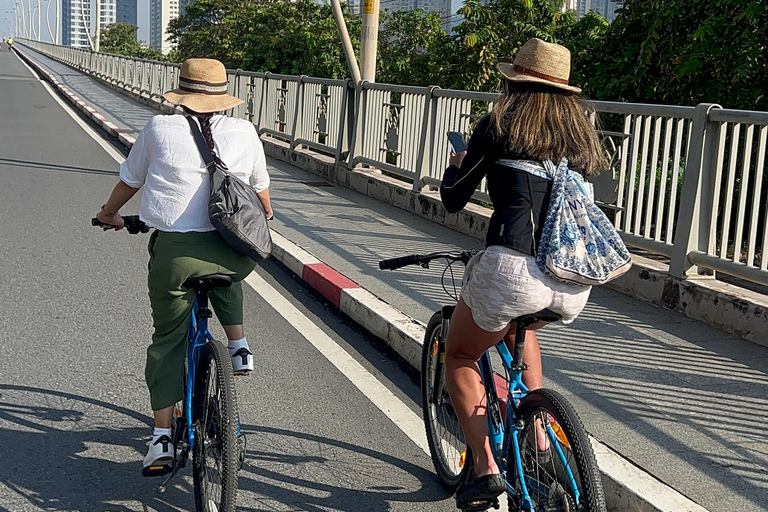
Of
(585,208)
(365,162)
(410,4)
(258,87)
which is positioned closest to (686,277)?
(585,208)

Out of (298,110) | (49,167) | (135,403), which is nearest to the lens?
(135,403)

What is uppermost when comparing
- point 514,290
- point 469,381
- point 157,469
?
point 514,290

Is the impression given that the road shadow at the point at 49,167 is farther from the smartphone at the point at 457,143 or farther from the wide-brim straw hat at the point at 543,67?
the wide-brim straw hat at the point at 543,67

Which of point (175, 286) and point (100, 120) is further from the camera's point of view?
point (100, 120)

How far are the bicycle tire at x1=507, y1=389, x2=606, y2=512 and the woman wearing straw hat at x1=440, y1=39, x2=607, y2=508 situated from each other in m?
0.06

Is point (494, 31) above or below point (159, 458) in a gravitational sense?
above

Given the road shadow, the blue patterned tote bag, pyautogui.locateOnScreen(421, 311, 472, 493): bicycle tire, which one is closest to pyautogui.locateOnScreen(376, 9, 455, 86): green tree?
the road shadow

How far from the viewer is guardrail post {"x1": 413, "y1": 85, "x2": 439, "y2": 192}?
10828 mm

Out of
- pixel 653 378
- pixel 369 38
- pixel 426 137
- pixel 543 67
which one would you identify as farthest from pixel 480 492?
pixel 369 38

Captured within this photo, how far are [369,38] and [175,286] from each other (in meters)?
11.0

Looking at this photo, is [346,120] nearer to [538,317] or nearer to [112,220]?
[112,220]

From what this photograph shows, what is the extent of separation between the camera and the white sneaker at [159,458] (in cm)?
386

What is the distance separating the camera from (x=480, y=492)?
11.2ft

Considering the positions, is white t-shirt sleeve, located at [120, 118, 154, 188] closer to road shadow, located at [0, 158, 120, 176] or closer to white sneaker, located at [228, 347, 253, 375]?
white sneaker, located at [228, 347, 253, 375]
